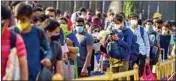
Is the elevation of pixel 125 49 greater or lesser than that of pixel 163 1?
lesser

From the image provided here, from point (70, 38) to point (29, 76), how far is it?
2.57 m

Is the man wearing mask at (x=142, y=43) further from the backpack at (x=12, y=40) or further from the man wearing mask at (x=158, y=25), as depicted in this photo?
the backpack at (x=12, y=40)

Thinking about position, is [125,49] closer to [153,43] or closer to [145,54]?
[145,54]

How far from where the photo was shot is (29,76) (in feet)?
→ 21.3

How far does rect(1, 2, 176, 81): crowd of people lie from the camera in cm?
609

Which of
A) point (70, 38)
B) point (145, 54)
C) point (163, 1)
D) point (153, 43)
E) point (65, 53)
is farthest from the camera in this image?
point (163, 1)

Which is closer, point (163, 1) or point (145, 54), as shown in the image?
point (145, 54)

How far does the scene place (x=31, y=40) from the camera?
6.36m

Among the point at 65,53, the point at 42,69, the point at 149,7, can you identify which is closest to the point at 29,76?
the point at 42,69

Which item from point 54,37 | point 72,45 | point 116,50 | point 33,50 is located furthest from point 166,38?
point 33,50

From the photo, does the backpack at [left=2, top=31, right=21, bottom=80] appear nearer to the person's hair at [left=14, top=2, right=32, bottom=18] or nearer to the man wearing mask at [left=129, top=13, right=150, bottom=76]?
the person's hair at [left=14, top=2, right=32, bottom=18]

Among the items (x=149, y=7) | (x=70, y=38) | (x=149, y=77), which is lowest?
(x=149, y=77)

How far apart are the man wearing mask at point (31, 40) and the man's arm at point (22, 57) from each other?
247 mm

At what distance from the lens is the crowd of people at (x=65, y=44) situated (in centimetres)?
609
